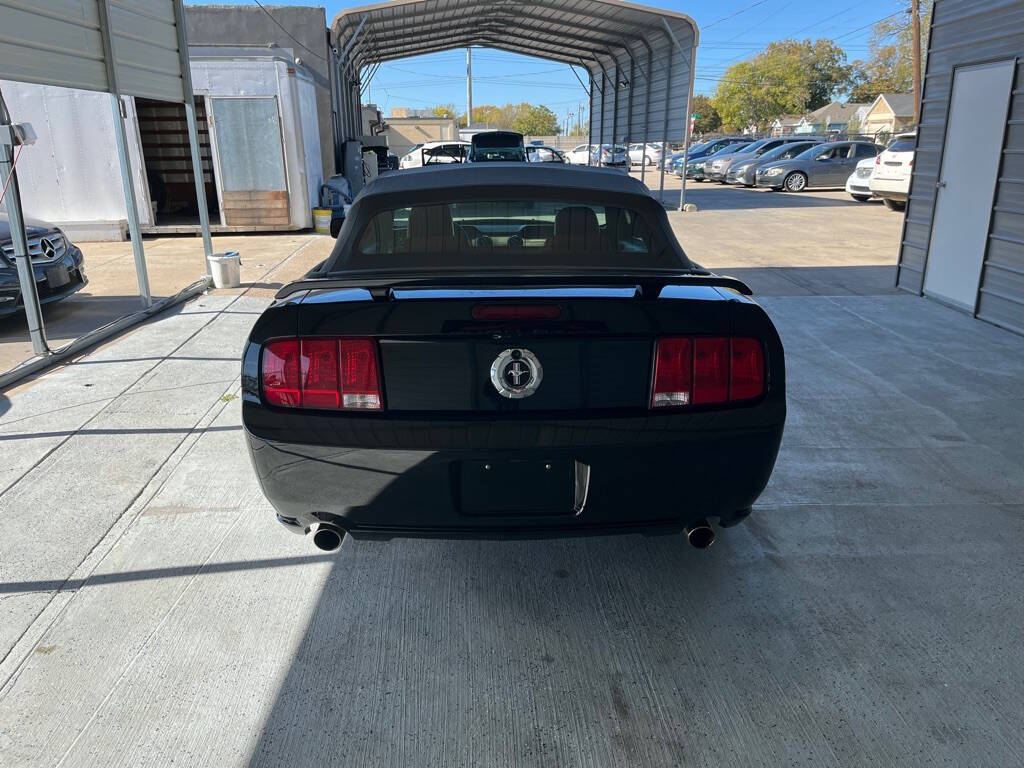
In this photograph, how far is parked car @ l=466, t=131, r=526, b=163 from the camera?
621 inches

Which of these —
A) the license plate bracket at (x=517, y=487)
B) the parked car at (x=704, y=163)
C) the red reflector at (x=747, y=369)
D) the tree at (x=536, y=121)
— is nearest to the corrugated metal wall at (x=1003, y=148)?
the red reflector at (x=747, y=369)

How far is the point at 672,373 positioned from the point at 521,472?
59 cm

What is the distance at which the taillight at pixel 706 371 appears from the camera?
243cm

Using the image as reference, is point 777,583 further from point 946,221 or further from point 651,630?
point 946,221

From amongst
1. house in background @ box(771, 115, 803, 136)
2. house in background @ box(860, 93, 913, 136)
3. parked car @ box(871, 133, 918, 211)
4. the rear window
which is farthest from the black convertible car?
house in background @ box(771, 115, 803, 136)

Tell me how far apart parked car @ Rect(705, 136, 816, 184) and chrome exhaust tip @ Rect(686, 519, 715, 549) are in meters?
27.5

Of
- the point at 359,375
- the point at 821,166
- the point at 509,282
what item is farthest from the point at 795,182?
the point at 359,375

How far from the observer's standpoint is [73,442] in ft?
14.2

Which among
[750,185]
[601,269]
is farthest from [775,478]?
[750,185]

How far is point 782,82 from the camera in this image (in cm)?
8131

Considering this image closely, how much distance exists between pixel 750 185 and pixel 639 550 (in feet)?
83.7

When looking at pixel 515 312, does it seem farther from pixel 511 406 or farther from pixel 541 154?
pixel 541 154

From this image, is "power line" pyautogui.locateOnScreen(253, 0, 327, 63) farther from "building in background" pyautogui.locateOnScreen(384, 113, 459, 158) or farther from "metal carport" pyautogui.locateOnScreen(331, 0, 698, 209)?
"building in background" pyautogui.locateOnScreen(384, 113, 459, 158)

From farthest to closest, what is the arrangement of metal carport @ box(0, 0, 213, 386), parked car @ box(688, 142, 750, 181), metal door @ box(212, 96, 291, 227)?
parked car @ box(688, 142, 750, 181) < metal door @ box(212, 96, 291, 227) < metal carport @ box(0, 0, 213, 386)
